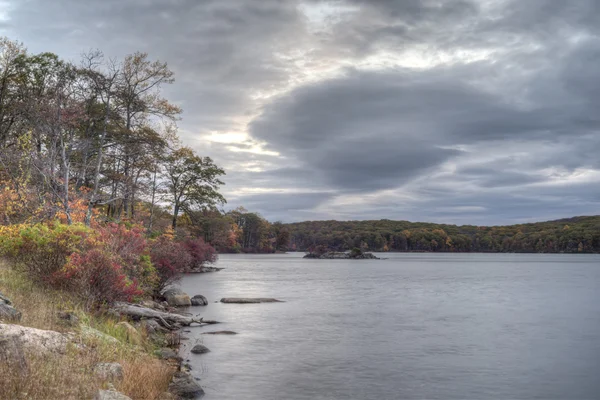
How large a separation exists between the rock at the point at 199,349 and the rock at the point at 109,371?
8.16 meters

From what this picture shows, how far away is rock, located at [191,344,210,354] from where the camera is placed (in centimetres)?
1996

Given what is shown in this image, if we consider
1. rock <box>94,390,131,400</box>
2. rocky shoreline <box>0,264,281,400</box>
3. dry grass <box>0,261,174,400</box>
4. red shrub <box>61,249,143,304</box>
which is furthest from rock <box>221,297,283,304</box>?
rock <box>94,390,131,400</box>

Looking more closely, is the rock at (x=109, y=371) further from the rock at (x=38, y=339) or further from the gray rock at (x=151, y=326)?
the gray rock at (x=151, y=326)

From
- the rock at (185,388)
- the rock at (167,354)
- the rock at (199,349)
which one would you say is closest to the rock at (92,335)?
the rock at (185,388)

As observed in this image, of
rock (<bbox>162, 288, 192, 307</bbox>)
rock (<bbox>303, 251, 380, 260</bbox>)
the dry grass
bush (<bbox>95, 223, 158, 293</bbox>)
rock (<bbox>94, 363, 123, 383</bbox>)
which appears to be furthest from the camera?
rock (<bbox>303, 251, 380, 260</bbox>)

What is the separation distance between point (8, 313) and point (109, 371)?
11.7ft

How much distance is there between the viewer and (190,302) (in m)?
36.5

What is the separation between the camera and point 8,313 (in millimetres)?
12828

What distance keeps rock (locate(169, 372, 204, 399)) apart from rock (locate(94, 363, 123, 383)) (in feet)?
8.21

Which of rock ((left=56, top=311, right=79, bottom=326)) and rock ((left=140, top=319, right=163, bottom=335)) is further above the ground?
rock ((left=56, top=311, right=79, bottom=326))

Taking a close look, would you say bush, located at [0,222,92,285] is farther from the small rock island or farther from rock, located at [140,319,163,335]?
the small rock island

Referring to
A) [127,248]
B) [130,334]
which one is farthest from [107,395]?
[127,248]

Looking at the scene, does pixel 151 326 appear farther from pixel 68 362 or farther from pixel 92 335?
pixel 68 362

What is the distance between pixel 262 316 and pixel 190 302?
710 centimetres
